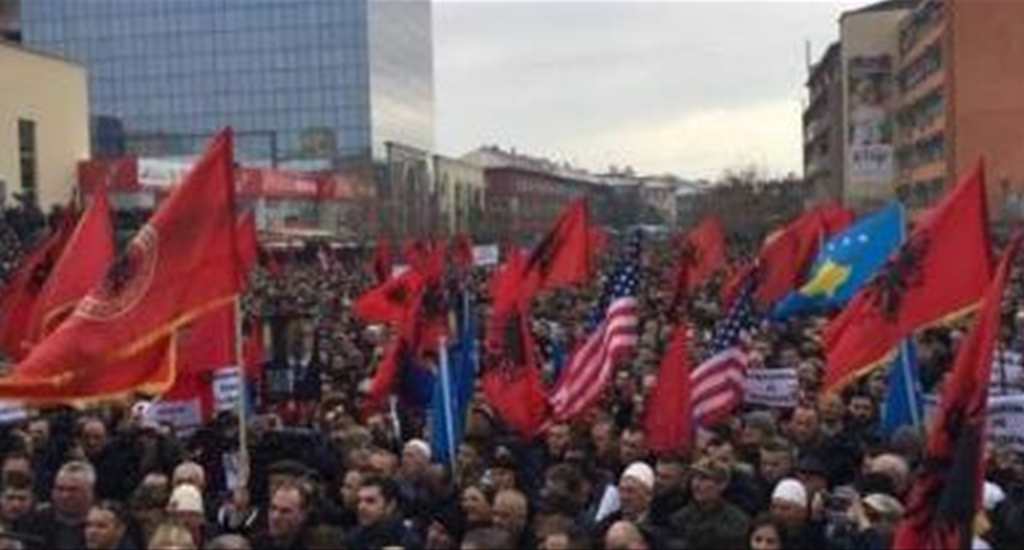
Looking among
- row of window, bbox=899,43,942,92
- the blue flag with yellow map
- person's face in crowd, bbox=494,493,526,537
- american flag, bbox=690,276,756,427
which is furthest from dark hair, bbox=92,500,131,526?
row of window, bbox=899,43,942,92

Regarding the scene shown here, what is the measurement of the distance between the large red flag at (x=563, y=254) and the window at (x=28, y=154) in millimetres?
46157

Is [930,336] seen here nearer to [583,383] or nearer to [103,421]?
[583,383]

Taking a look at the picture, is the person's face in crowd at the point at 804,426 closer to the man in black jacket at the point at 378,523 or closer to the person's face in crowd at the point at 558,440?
the person's face in crowd at the point at 558,440

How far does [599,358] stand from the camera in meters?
13.7

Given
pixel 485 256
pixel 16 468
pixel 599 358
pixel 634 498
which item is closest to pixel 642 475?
pixel 634 498

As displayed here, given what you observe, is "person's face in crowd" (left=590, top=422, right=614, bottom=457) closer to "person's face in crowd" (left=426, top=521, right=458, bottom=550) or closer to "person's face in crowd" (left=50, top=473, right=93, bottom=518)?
"person's face in crowd" (left=426, top=521, right=458, bottom=550)

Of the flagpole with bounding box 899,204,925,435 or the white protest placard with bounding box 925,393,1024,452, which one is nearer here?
the white protest placard with bounding box 925,393,1024,452

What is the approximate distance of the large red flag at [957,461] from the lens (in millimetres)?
6922

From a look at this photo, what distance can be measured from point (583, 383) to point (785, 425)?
1.41 metres

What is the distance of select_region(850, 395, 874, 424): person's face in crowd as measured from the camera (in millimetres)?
12688


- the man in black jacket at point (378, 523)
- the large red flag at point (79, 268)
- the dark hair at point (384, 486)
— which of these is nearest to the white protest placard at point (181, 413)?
the large red flag at point (79, 268)

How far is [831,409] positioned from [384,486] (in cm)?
441

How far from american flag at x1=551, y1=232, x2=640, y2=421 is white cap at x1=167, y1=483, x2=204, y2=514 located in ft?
13.3

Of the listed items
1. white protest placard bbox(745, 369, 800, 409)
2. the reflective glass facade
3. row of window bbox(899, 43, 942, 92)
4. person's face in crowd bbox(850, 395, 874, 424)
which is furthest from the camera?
the reflective glass facade
